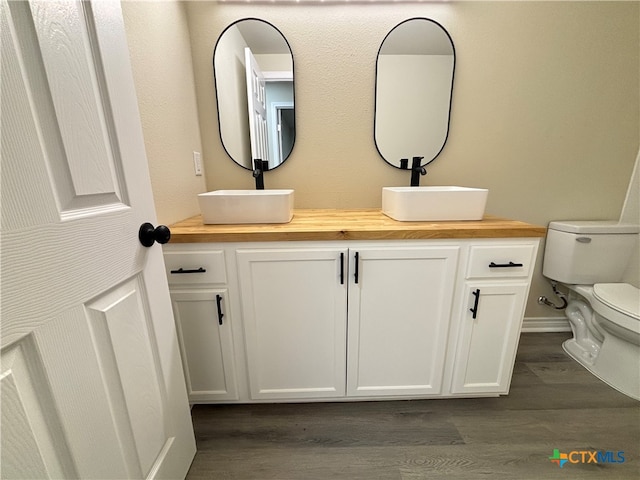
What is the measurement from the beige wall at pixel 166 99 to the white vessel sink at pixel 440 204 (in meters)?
1.01

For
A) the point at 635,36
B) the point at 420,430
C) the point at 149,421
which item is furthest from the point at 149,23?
the point at 635,36

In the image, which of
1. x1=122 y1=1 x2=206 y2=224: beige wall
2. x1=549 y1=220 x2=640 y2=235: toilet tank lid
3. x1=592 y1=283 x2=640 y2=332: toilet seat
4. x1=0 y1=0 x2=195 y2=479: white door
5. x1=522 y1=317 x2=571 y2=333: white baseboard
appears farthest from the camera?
x1=522 y1=317 x2=571 y2=333: white baseboard

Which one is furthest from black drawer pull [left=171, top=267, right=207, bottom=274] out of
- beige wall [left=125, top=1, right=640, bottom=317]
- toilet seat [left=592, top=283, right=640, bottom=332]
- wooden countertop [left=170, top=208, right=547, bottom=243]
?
toilet seat [left=592, top=283, right=640, bottom=332]

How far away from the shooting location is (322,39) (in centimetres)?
138

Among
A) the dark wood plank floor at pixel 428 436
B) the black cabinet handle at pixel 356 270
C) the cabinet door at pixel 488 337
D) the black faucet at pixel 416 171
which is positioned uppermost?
the black faucet at pixel 416 171

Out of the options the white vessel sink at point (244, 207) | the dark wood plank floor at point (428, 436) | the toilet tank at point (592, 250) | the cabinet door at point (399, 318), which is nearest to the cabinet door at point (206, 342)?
the dark wood plank floor at point (428, 436)

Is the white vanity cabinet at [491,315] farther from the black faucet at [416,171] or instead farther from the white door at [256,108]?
the white door at [256,108]

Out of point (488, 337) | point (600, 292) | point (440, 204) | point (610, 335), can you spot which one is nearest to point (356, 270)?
point (440, 204)

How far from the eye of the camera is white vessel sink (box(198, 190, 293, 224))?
108 centimetres

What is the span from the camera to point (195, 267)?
3.44 ft

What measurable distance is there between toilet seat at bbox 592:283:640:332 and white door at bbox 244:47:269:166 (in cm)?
194

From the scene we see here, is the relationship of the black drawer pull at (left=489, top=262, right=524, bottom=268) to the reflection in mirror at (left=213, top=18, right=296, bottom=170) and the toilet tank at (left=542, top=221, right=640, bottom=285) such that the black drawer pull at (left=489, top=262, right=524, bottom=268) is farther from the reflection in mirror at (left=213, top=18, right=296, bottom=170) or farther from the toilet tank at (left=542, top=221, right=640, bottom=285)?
the reflection in mirror at (left=213, top=18, right=296, bottom=170)

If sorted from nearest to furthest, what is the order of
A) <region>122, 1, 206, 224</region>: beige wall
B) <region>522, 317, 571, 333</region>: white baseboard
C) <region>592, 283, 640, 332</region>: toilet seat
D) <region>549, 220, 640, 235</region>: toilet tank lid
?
1. <region>122, 1, 206, 224</region>: beige wall
2. <region>592, 283, 640, 332</region>: toilet seat
3. <region>549, 220, 640, 235</region>: toilet tank lid
4. <region>522, 317, 571, 333</region>: white baseboard

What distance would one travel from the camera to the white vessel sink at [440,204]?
112cm
